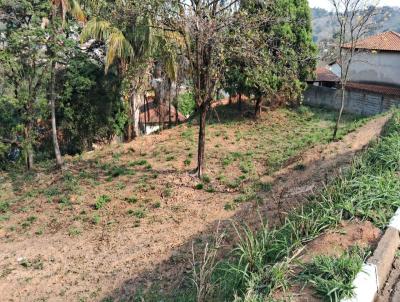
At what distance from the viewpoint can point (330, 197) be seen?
14.2 ft

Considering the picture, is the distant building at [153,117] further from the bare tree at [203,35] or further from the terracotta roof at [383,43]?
the terracotta roof at [383,43]

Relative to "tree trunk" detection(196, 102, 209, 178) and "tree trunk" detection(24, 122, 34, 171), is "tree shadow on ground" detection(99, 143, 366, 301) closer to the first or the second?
"tree trunk" detection(196, 102, 209, 178)

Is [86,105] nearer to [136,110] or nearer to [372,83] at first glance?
[136,110]

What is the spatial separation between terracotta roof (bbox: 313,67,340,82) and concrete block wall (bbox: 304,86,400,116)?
304 centimetres

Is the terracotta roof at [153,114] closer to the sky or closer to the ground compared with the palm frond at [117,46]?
closer to the ground

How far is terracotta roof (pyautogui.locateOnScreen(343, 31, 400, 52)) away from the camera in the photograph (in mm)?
20703

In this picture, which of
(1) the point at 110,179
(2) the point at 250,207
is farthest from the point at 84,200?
(2) the point at 250,207

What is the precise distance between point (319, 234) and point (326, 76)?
2395 cm

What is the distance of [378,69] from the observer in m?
21.5

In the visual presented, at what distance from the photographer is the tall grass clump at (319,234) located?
304 centimetres

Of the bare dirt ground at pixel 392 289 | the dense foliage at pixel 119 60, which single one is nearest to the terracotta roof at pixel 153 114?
the dense foliage at pixel 119 60

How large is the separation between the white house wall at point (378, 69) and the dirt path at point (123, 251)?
44.1ft

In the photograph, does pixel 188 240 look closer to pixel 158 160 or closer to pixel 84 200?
pixel 84 200

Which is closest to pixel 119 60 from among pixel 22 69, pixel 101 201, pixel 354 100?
pixel 22 69
